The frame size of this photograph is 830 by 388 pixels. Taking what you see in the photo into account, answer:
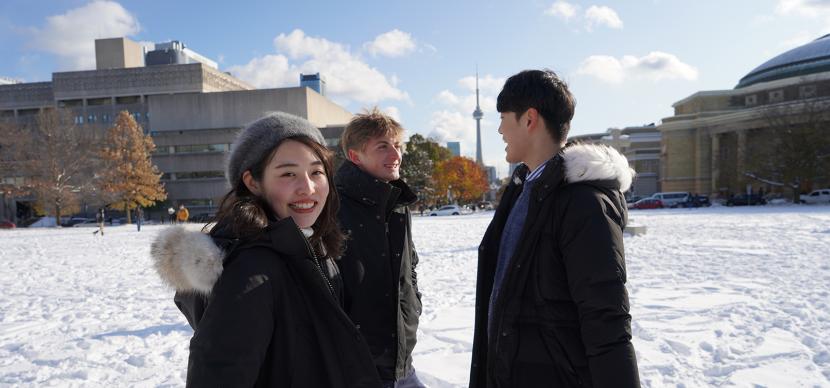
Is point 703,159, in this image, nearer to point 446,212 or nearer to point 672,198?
point 672,198

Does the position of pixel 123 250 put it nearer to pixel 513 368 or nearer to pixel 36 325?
pixel 36 325

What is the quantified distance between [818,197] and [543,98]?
52.1m

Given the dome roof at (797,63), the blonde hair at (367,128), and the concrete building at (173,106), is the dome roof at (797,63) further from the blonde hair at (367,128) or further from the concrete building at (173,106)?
the blonde hair at (367,128)

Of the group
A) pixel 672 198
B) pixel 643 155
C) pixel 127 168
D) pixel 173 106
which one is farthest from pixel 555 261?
pixel 643 155

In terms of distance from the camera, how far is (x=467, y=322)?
631 centimetres

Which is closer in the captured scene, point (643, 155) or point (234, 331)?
point (234, 331)

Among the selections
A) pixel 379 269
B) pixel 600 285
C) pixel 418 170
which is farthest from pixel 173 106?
pixel 600 285

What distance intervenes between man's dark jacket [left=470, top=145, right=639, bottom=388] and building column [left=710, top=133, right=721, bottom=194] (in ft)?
211

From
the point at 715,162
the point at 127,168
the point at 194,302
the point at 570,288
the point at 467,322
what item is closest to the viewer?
the point at 194,302

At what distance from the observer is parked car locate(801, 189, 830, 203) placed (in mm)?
41375

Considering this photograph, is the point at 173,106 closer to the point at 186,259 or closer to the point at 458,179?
the point at 458,179

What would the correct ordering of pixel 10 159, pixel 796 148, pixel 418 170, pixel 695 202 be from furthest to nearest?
1. pixel 418 170
2. pixel 695 202
3. pixel 10 159
4. pixel 796 148

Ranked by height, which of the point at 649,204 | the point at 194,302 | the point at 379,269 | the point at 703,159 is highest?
the point at 703,159

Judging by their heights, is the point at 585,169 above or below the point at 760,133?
below
